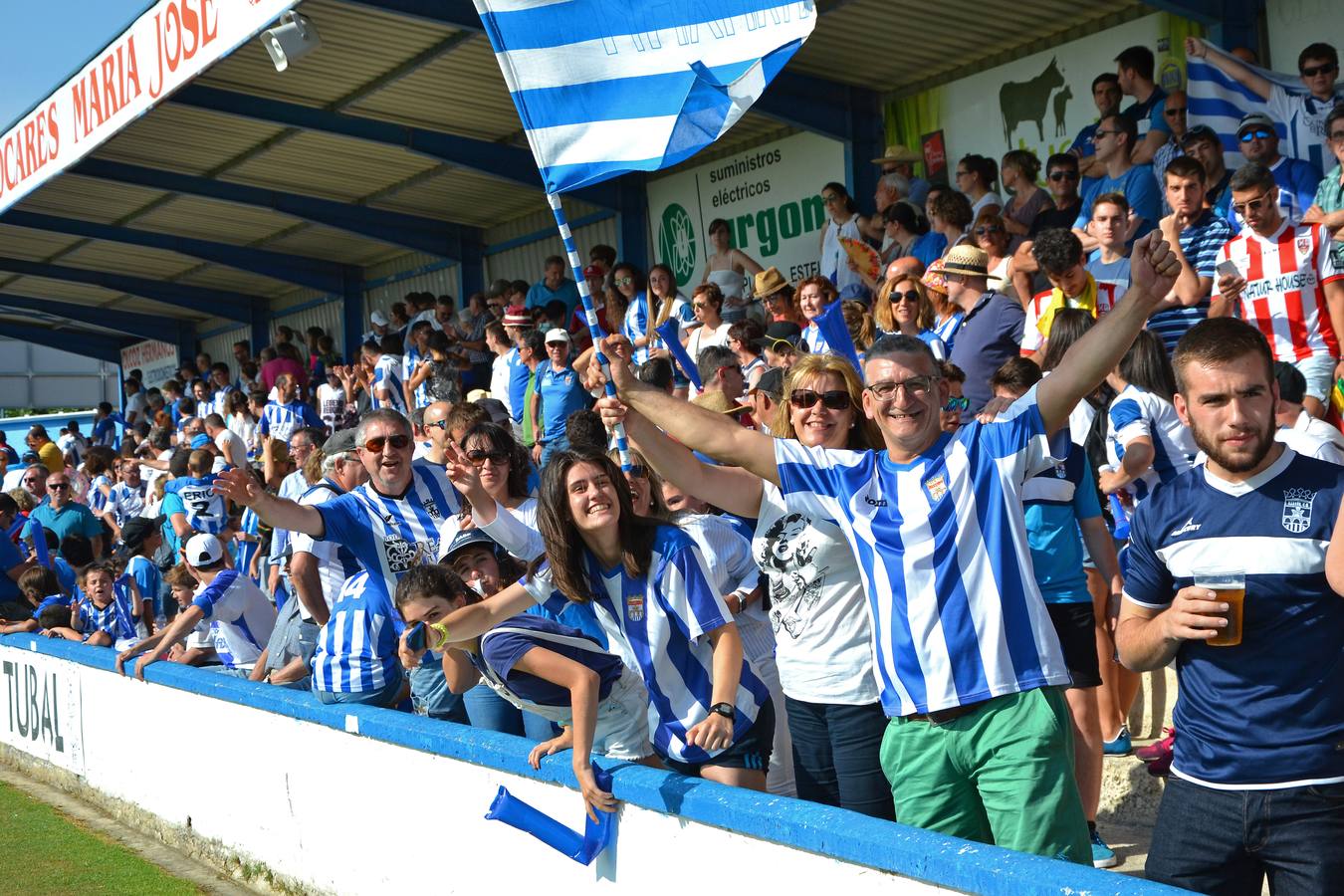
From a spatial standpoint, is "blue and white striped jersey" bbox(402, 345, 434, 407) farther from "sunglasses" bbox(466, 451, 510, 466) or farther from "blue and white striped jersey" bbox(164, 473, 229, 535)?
"sunglasses" bbox(466, 451, 510, 466)

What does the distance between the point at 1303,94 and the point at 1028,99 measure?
11.9 feet

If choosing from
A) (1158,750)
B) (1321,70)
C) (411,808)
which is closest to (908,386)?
(1158,750)

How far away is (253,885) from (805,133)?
10284 mm

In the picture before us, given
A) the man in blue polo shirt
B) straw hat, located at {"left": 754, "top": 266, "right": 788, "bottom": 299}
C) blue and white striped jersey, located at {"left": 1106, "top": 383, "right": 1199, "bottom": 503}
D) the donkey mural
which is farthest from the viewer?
the donkey mural

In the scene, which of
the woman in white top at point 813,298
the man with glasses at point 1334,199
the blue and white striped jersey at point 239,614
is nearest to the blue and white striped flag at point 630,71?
the man with glasses at point 1334,199

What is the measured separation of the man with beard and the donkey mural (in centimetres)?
996

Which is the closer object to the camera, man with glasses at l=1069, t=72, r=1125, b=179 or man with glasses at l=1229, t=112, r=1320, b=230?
man with glasses at l=1229, t=112, r=1320, b=230

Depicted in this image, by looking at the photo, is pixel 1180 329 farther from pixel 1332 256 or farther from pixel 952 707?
pixel 952 707

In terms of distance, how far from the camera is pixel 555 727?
4.96 meters

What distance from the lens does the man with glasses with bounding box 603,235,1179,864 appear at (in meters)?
3.30

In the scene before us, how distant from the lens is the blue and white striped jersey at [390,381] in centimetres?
1488

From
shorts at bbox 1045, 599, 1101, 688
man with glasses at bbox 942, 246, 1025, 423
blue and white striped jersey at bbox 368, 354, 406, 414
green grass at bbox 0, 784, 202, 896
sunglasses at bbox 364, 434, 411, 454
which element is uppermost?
blue and white striped jersey at bbox 368, 354, 406, 414

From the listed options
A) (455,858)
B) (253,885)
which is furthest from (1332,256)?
(253,885)

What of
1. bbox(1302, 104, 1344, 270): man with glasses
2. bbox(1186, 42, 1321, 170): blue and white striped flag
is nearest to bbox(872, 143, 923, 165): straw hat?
bbox(1186, 42, 1321, 170): blue and white striped flag
